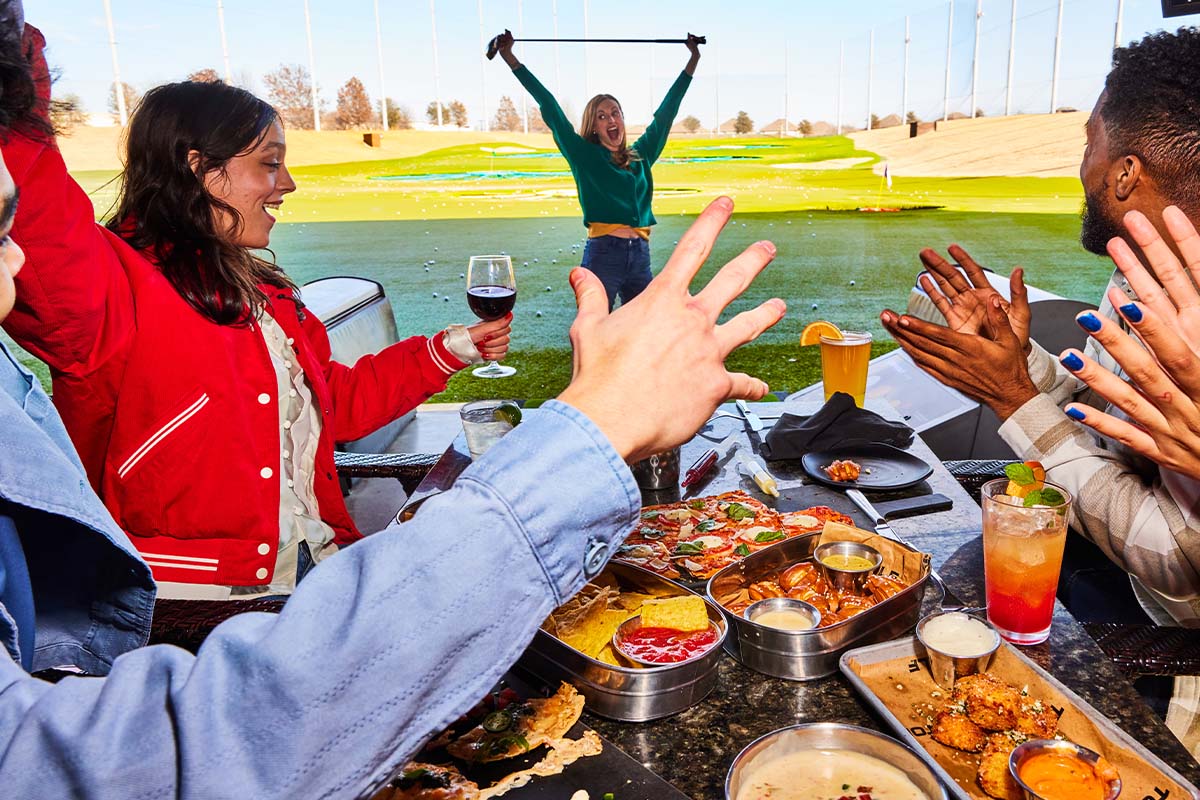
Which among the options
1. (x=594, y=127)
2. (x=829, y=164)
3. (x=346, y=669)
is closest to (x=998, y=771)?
(x=346, y=669)

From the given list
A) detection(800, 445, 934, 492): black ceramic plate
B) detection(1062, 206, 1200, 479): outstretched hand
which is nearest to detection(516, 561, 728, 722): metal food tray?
detection(1062, 206, 1200, 479): outstretched hand

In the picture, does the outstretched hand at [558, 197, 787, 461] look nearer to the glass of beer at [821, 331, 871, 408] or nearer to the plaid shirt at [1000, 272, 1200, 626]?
the plaid shirt at [1000, 272, 1200, 626]

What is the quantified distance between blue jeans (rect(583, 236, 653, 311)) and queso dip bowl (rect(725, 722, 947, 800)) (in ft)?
20.7

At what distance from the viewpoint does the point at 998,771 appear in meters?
1.08

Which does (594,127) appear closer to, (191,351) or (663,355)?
(191,351)

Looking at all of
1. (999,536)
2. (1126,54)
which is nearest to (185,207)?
(999,536)

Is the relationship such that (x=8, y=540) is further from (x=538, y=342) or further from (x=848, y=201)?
(x=848, y=201)

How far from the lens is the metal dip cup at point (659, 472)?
2162 millimetres

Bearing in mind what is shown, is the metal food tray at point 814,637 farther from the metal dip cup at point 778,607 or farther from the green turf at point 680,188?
the green turf at point 680,188

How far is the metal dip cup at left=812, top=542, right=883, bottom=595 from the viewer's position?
58.5 inches

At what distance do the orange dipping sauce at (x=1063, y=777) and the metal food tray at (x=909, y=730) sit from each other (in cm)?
6

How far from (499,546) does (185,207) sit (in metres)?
1.97

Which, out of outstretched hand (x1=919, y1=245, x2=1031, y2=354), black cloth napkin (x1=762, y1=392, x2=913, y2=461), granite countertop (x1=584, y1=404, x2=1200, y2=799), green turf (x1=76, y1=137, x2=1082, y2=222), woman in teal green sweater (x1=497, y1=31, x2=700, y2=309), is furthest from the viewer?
green turf (x1=76, y1=137, x2=1082, y2=222)

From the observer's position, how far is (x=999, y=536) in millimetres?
1439
